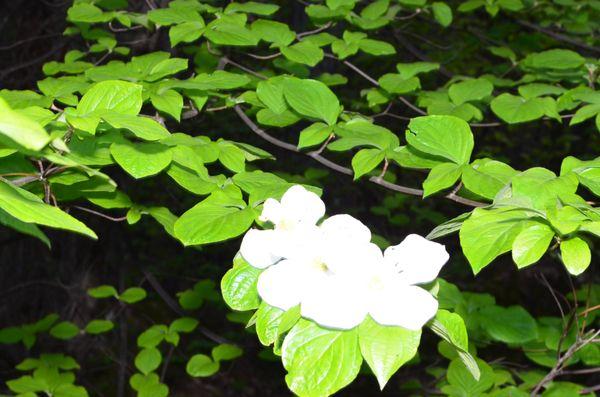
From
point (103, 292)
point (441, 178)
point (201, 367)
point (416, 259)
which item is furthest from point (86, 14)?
point (416, 259)

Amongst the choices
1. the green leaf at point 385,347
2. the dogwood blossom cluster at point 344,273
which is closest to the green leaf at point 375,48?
the dogwood blossom cluster at point 344,273

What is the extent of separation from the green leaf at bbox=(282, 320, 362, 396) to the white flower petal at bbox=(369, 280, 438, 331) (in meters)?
0.04

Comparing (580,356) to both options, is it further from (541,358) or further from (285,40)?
(285,40)

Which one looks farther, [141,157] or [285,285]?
[141,157]

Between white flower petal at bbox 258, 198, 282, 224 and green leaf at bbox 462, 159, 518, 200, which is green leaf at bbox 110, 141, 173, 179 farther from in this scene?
green leaf at bbox 462, 159, 518, 200

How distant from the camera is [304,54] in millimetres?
1562

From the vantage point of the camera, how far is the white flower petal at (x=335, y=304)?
2.17 feet

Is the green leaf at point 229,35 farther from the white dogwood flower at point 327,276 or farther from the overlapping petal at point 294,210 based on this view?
the white dogwood flower at point 327,276

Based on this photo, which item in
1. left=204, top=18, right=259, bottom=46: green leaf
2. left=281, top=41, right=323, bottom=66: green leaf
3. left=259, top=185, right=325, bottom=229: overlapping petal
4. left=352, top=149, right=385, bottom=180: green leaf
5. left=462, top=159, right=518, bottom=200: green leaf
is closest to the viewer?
left=259, top=185, right=325, bottom=229: overlapping petal

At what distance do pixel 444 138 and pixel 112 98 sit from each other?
0.55m

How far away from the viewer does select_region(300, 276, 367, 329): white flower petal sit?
26.0 inches

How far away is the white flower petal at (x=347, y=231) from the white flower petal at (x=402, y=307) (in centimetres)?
6

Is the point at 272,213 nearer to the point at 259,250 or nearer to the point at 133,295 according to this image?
the point at 259,250

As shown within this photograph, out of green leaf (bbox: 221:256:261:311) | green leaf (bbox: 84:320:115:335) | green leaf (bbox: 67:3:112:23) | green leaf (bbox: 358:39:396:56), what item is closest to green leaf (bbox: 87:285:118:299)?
green leaf (bbox: 84:320:115:335)
